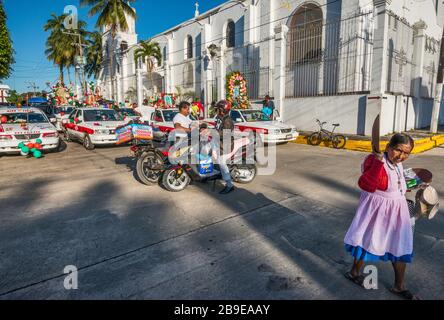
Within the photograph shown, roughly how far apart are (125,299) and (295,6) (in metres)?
20.5

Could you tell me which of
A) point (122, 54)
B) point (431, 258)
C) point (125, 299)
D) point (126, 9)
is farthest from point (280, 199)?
point (122, 54)

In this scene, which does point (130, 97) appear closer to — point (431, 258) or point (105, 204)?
point (105, 204)

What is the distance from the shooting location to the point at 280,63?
53.3ft

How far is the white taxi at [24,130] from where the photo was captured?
9.90 m

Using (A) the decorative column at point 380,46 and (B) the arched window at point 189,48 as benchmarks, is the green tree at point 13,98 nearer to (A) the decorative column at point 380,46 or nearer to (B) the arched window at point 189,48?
(B) the arched window at point 189,48

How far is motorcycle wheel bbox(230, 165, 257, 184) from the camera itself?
7.03 meters

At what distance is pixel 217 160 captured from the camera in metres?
6.41

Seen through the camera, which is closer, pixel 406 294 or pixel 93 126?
pixel 406 294

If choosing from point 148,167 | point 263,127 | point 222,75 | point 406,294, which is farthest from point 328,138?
point 406,294

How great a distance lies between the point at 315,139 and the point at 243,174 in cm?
695

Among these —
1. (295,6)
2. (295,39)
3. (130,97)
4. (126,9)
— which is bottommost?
(130,97)

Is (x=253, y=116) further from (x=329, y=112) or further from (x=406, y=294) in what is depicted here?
(x=406, y=294)

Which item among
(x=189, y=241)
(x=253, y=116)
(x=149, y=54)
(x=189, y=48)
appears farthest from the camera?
(x=149, y=54)

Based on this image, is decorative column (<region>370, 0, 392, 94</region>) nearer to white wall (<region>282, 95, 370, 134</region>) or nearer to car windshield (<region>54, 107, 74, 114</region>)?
white wall (<region>282, 95, 370, 134</region>)
